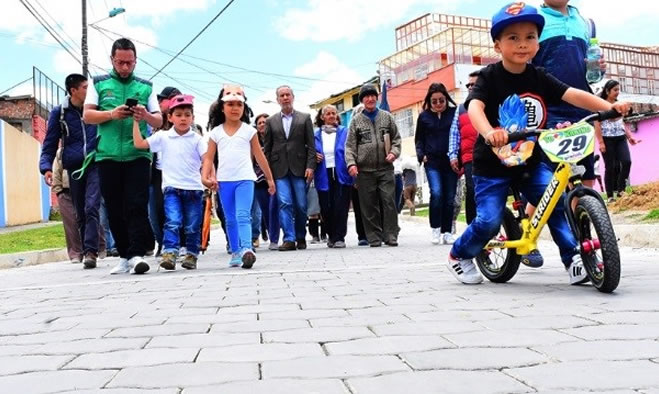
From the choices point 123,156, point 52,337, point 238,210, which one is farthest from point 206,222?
point 52,337

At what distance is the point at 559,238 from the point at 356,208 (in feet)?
19.1

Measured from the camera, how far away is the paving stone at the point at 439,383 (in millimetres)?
1907

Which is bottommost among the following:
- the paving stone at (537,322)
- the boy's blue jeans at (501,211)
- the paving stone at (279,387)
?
the paving stone at (537,322)

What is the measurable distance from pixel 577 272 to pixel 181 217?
407cm

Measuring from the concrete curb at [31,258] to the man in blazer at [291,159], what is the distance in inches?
134

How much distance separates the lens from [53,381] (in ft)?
7.27

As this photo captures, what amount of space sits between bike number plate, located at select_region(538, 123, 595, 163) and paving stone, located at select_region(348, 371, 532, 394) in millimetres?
1893

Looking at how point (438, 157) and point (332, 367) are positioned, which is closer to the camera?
point (332, 367)

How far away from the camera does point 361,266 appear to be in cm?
611

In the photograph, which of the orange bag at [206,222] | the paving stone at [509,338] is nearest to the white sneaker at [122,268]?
the orange bag at [206,222]

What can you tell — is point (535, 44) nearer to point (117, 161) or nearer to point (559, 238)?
point (559, 238)

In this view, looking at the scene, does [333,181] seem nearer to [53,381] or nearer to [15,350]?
[15,350]

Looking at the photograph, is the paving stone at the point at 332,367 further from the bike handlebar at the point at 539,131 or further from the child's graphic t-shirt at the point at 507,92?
the child's graphic t-shirt at the point at 507,92

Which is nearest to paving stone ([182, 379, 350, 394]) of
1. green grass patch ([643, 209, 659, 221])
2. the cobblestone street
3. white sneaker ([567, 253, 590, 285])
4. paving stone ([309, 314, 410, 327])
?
the cobblestone street
